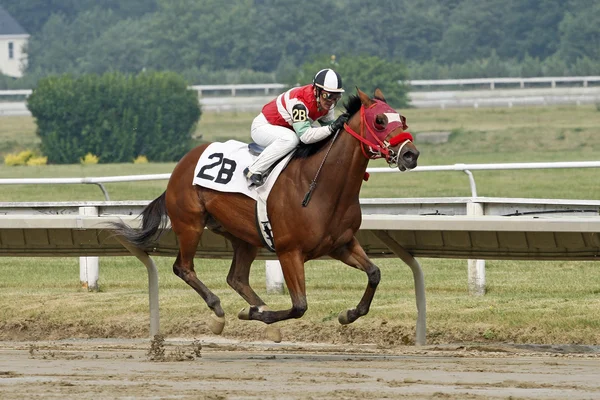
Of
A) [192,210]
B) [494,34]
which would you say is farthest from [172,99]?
[494,34]

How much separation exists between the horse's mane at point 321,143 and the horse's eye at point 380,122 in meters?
0.26

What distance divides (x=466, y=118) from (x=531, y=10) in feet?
118

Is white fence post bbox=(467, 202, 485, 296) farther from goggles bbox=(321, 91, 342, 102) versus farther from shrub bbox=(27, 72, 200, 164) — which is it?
shrub bbox=(27, 72, 200, 164)

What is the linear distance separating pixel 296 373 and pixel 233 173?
188cm

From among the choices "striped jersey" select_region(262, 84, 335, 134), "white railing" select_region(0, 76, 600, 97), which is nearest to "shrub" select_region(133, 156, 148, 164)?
"white railing" select_region(0, 76, 600, 97)

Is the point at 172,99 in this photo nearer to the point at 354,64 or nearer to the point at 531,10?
the point at 354,64

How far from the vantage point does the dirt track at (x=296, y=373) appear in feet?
19.6

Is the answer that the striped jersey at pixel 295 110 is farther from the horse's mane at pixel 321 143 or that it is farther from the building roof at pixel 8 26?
the building roof at pixel 8 26

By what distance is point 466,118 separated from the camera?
37.7 meters

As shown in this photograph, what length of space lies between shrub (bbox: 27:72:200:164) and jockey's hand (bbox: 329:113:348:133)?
25.7 m

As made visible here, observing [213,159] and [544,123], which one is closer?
[213,159]

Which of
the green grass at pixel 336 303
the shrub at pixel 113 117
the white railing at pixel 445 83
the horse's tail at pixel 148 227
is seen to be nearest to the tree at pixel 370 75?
the white railing at pixel 445 83

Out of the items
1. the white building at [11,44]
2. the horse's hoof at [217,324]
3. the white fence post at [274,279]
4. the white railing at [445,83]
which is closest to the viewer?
the horse's hoof at [217,324]

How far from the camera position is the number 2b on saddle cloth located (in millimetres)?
8023
